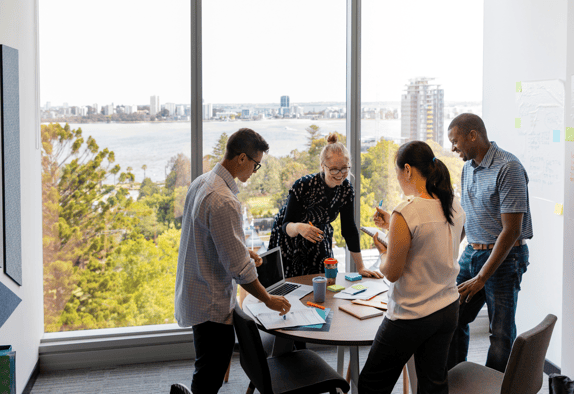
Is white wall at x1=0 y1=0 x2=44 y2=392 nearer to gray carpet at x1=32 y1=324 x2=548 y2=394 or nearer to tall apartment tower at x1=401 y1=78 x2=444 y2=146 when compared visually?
gray carpet at x1=32 y1=324 x2=548 y2=394

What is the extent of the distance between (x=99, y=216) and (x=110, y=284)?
52 cm

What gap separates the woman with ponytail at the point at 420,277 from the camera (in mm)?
1911

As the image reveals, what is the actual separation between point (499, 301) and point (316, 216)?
1.17 m

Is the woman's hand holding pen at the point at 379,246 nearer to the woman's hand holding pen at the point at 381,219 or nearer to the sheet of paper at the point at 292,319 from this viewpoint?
the woman's hand holding pen at the point at 381,219

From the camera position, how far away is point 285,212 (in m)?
3.16

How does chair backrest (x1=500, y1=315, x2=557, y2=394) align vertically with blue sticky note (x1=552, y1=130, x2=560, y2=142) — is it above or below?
below

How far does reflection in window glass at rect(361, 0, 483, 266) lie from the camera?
4.00 metres

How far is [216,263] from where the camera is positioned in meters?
2.21

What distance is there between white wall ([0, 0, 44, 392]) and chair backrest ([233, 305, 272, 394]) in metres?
1.44

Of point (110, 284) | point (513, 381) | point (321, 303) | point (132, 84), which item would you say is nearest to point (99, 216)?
point (110, 284)

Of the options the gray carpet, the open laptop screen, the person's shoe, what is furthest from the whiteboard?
the person's shoe

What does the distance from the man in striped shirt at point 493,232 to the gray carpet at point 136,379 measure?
764 millimetres

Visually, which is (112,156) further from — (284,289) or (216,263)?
(216,263)

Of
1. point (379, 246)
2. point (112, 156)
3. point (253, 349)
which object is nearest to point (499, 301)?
point (379, 246)
